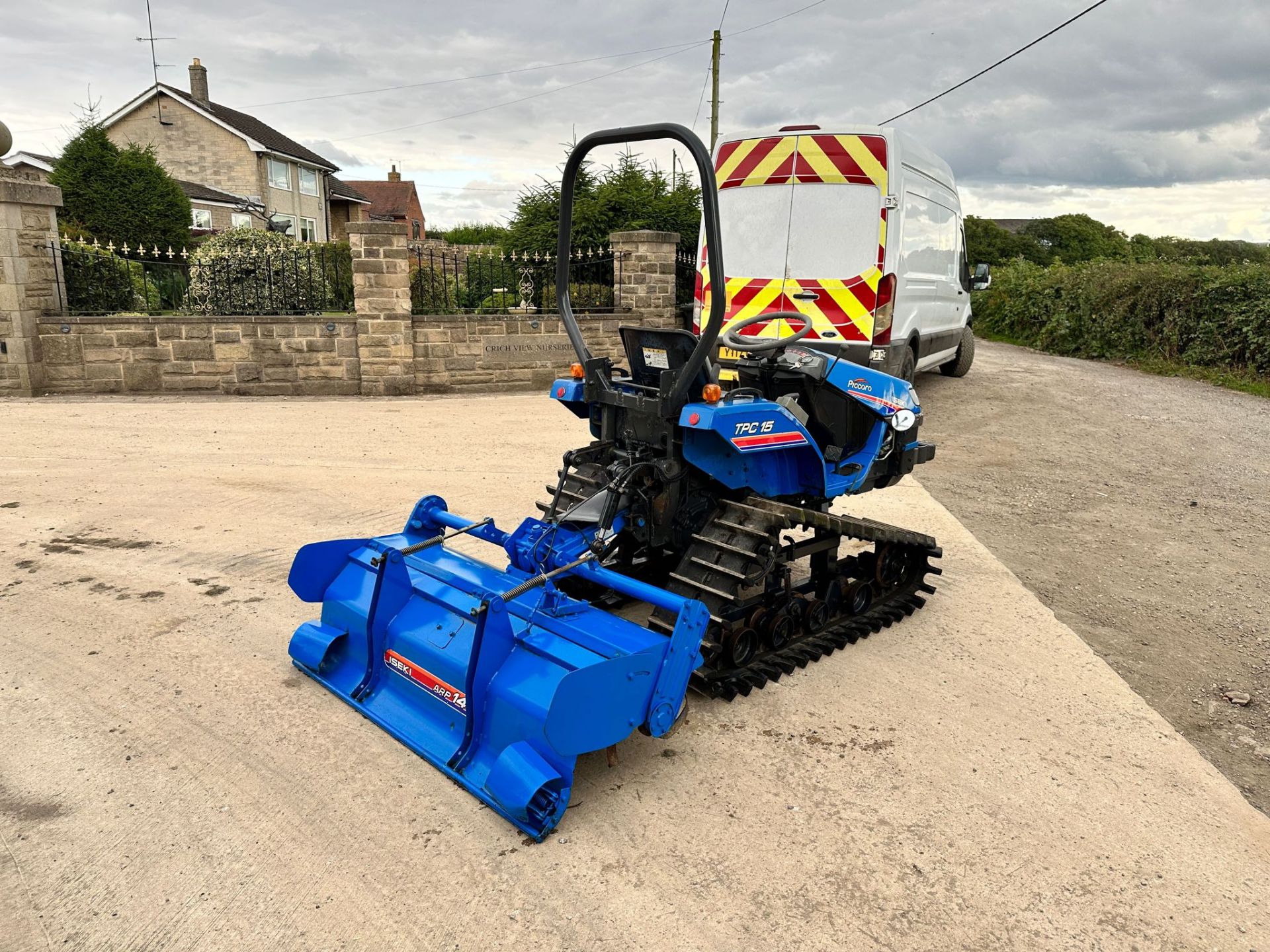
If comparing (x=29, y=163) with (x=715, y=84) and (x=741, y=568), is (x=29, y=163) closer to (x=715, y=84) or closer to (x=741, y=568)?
(x=715, y=84)

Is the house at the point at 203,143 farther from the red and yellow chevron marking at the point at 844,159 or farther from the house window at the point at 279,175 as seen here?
the red and yellow chevron marking at the point at 844,159

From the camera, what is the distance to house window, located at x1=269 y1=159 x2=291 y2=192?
35.5m

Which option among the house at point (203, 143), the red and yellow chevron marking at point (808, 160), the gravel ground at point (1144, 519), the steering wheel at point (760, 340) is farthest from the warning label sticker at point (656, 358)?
the house at point (203, 143)

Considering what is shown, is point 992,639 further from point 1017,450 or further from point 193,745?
point 1017,450

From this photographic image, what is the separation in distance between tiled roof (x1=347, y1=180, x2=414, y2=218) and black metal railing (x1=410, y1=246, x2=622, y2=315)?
4220cm

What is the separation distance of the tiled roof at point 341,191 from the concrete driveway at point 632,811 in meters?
41.5

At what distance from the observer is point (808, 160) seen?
8.41m

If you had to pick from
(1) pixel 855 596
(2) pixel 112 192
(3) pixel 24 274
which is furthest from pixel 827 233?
(2) pixel 112 192

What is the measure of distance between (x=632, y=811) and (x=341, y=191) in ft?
153

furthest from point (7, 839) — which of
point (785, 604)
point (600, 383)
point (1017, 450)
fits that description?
point (1017, 450)

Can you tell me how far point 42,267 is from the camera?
35.7 ft

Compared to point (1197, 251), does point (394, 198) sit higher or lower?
higher

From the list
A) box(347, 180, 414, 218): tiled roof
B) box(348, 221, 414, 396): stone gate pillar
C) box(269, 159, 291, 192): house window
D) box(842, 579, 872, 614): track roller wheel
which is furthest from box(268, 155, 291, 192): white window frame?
box(842, 579, 872, 614): track roller wheel

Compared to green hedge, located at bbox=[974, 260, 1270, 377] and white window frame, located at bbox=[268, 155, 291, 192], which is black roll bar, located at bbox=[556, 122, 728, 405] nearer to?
green hedge, located at bbox=[974, 260, 1270, 377]
